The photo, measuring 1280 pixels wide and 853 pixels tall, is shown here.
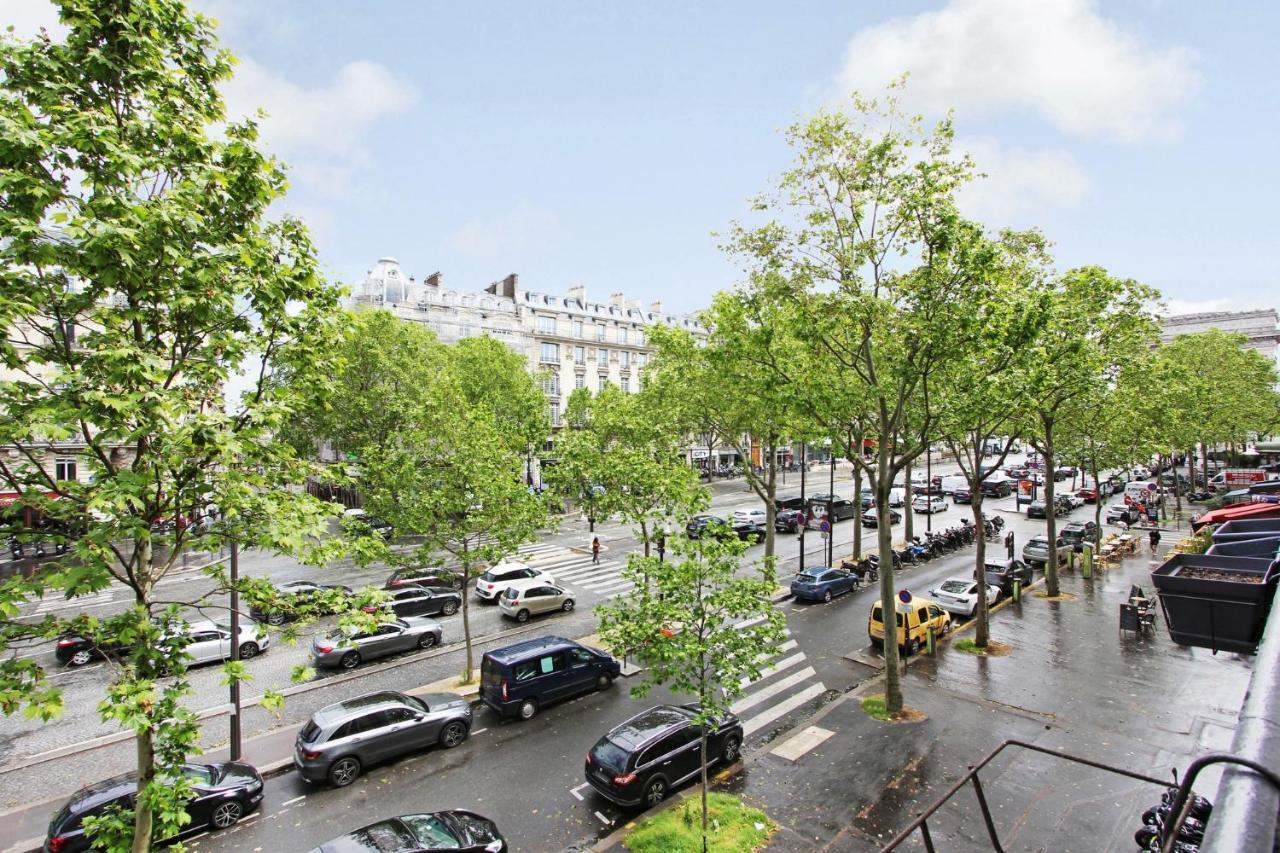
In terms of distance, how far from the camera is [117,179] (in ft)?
21.9

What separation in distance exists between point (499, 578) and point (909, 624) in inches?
640

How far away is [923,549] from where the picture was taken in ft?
114

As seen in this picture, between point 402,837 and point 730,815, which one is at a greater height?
point 402,837

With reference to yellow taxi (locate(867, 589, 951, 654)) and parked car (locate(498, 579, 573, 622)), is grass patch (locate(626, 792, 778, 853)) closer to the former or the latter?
yellow taxi (locate(867, 589, 951, 654))

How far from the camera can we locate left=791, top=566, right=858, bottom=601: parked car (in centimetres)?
2666

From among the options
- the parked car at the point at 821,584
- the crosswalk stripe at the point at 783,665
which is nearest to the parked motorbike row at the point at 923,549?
the parked car at the point at 821,584

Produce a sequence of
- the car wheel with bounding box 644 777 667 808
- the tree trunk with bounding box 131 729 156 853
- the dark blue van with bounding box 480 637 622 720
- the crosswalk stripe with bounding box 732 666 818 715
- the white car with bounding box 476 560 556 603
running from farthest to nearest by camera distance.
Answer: the white car with bounding box 476 560 556 603, the crosswalk stripe with bounding box 732 666 818 715, the dark blue van with bounding box 480 637 622 720, the car wheel with bounding box 644 777 667 808, the tree trunk with bounding box 131 729 156 853

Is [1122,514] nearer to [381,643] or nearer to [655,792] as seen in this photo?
[655,792]

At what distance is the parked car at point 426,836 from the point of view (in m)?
9.91

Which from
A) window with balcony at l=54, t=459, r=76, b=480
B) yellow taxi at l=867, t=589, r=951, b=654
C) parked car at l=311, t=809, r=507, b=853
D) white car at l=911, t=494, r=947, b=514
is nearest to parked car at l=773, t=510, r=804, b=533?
white car at l=911, t=494, r=947, b=514

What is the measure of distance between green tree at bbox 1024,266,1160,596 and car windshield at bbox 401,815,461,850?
48.3ft

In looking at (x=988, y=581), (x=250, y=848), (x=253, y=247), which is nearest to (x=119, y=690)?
(x=253, y=247)

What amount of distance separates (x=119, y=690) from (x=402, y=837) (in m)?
5.77

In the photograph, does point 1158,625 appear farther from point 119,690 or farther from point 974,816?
point 119,690
